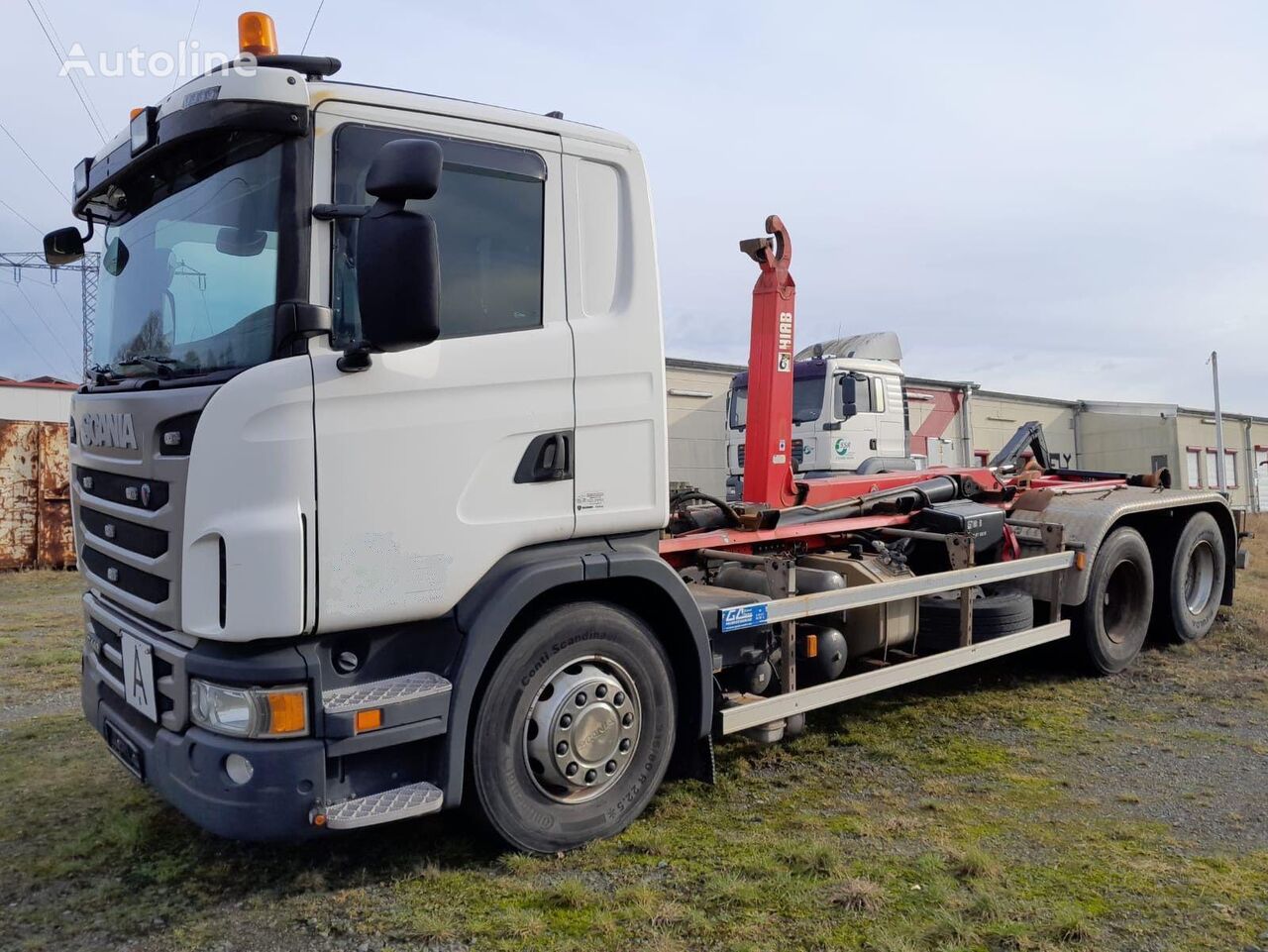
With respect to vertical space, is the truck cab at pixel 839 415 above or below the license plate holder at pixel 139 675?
above

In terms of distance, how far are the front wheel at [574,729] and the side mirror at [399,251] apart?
48.0 inches

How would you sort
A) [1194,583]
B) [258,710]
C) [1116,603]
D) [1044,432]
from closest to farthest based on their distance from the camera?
[258,710]
[1116,603]
[1194,583]
[1044,432]

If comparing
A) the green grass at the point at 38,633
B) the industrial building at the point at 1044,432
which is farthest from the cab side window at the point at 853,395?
the green grass at the point at 38,633

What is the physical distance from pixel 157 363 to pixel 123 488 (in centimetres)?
45

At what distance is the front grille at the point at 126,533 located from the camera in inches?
123

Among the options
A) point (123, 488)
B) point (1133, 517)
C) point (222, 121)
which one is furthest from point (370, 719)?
point (1133, 517)

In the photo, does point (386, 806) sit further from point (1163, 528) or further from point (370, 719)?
point (1163, 528)

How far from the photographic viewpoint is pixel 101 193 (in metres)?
3.79

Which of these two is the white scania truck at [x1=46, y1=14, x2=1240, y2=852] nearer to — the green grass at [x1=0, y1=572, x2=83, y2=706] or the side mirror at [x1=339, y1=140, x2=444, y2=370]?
the side mirror at [x1=339, y1=140, x2=444, y2=370]

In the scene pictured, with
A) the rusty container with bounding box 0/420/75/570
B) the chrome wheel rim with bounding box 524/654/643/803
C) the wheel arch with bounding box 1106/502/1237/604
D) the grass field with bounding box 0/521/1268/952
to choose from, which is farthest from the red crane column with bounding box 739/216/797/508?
the rusty container with bounding box 0/420/75/570

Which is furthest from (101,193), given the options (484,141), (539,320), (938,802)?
(938,802)

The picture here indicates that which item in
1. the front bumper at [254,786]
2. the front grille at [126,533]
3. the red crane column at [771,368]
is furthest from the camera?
the red crane column at [771,368]

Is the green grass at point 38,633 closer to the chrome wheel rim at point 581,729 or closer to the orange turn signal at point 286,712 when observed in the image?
the orange turn signal at point 286,712

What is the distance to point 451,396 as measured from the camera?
3.24 meters
